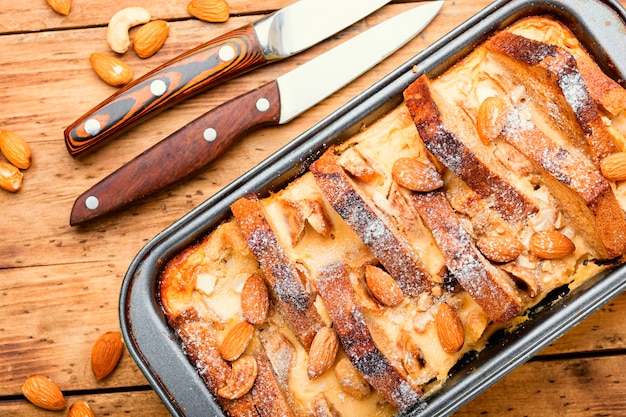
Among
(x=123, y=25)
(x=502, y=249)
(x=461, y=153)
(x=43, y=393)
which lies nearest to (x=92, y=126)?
(x=123, y=25)

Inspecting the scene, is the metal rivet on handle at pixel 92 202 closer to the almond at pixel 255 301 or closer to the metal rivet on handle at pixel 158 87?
the metal rivet on handle at pixel 158 87

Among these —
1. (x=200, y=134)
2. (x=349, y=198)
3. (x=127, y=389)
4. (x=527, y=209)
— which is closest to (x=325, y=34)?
(x=200, y=134)

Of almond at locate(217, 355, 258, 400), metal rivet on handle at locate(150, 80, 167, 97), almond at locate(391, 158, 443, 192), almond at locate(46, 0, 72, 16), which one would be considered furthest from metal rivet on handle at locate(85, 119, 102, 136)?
almond at locate(391, 158, 443, 192)

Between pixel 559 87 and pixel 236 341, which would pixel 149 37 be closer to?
pixel 236 341

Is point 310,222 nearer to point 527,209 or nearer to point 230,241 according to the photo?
point 230,241

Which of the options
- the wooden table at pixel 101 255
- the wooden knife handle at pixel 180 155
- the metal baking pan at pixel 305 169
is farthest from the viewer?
the wooden table at pixel 101 255

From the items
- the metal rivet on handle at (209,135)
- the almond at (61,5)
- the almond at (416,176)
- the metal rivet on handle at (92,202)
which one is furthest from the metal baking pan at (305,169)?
the almond at (61,5)

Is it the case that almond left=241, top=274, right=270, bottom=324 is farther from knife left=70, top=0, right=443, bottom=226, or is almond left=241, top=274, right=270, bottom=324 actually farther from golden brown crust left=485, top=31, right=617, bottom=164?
golden brown crust left=485, top=31, right=617, bottom=164
